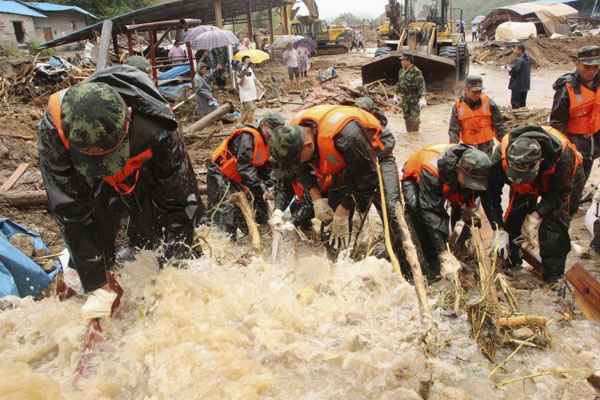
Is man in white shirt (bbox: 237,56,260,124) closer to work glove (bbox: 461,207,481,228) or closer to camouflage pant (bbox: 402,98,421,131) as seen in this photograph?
camouflage pant (bbox: 402,98,421,131)

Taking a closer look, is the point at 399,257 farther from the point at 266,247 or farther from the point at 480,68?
Answer: the point at 480,68

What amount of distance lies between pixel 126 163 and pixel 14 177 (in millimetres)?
4333

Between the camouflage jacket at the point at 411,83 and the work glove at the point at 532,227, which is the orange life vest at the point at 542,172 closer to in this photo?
the work glove at the point at 532,227

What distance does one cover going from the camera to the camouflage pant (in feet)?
27.7

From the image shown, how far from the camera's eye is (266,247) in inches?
145

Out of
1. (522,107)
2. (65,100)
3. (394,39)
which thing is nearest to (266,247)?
(65,100)

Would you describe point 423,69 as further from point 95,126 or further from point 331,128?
point 95,126

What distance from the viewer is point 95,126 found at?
6.06 ft

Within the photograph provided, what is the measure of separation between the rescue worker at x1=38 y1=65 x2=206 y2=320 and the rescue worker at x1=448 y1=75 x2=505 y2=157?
3.39 metres

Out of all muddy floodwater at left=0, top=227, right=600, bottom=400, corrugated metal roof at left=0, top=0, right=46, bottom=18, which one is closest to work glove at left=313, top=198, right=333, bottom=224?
muddy floodwater at left=0, top=227, right=600, bottom=400

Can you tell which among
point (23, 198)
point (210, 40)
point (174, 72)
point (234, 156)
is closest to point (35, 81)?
point (174, 72)

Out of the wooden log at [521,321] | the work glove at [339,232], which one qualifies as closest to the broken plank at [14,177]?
the work glove at [339,232]

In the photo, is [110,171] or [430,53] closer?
[110,171]

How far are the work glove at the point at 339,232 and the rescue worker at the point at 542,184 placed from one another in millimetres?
1094
